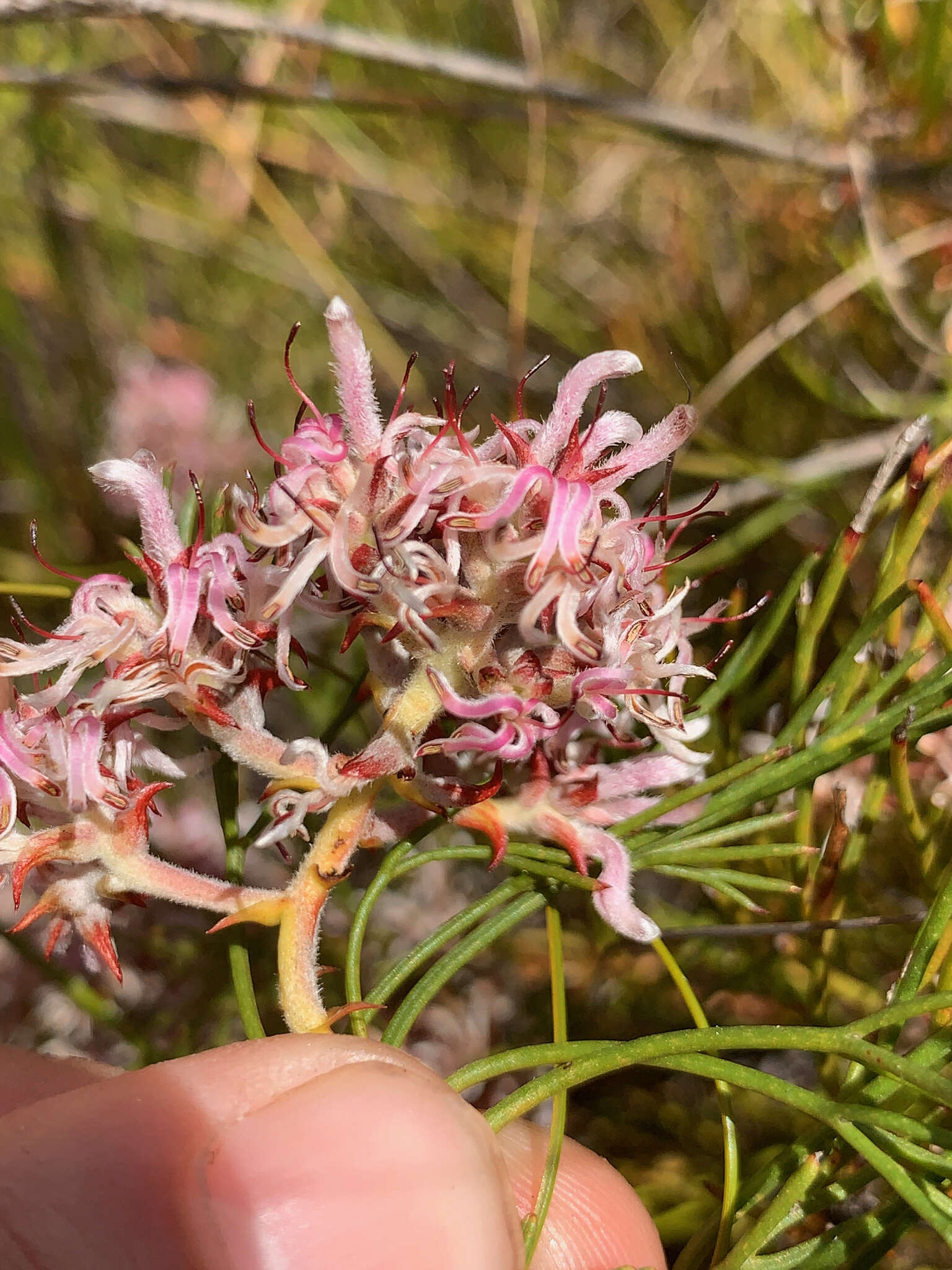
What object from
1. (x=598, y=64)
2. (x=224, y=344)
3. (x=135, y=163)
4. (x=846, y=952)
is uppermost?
(x=598, y=64)

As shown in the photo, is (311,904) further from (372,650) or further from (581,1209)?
(581,1209)

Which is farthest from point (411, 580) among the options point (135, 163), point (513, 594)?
point (135, 163)

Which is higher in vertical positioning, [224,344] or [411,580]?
[224,344]

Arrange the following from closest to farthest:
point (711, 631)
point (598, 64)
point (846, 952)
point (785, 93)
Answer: point (846, 952) → point (711, 631) → point (785, 93) → point (598, 64)

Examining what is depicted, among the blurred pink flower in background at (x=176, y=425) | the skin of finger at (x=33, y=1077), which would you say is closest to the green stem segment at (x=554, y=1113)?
the skin of finger at (x=33, y=1077)

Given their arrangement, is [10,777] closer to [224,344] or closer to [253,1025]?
[253,1025]

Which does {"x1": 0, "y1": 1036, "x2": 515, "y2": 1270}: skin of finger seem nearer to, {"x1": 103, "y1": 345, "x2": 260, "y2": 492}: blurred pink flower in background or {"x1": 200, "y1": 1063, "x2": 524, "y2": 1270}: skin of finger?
{"x1": 200, "y1": 1063, "x2": 524, "y2": 1270}: skin of finger

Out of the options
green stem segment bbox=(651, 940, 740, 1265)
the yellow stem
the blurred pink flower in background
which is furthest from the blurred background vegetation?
the yellow stem

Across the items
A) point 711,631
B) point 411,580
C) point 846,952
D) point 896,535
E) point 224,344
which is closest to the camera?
point 411,580
